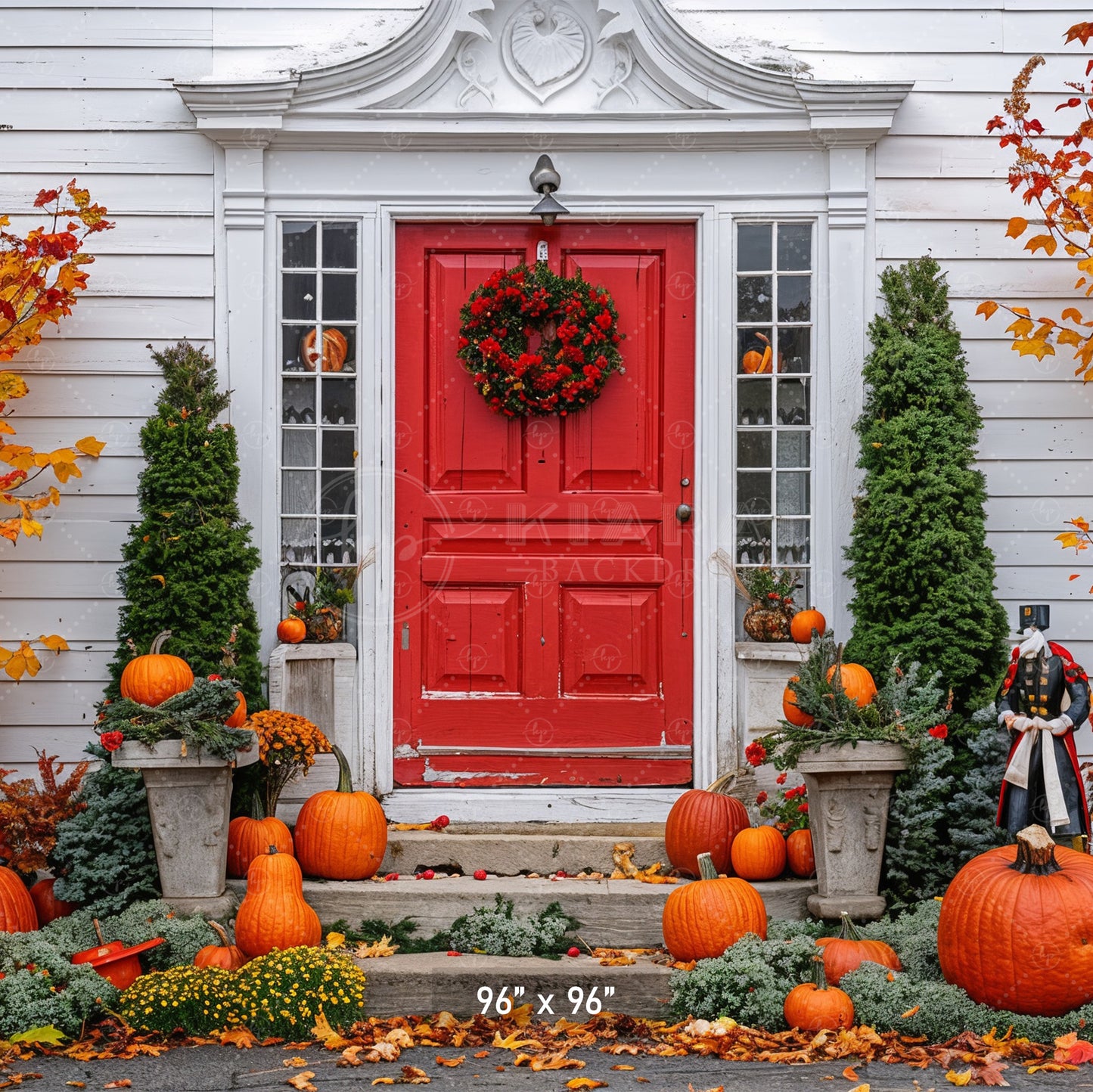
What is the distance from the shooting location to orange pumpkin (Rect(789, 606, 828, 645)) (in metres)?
5.41

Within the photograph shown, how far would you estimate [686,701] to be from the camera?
562 cm

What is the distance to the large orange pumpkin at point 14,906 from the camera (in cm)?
464

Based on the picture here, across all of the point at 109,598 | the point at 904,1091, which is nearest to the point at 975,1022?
the point at 904,1091

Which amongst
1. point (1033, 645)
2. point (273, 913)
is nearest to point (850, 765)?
point (1033, 645)

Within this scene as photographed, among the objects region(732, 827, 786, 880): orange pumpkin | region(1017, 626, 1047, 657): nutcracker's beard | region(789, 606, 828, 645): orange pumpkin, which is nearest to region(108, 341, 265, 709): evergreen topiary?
region(732, 827, 786, 880): orange pumpkin

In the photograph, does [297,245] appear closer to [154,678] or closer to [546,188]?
[546,188]

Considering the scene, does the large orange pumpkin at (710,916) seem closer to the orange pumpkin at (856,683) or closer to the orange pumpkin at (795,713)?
the orange pumpkin at (795,713)

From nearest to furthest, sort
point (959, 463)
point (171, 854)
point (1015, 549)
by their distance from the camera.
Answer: point (171, 854), point (959, 463), point (1015, 549)

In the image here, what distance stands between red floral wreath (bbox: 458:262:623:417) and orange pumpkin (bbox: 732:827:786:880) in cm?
201

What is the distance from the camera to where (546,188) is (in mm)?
5516

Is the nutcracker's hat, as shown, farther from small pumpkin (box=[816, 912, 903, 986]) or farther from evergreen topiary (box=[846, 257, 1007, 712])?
small pumpkin (box=[816, 912, 903, 986])

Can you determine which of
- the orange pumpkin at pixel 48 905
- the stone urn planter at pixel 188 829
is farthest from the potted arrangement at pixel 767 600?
the orange pumpkin at pixel 48 905

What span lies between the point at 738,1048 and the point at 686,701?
190 centimetres

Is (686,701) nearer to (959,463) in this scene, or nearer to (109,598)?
(959,463)
